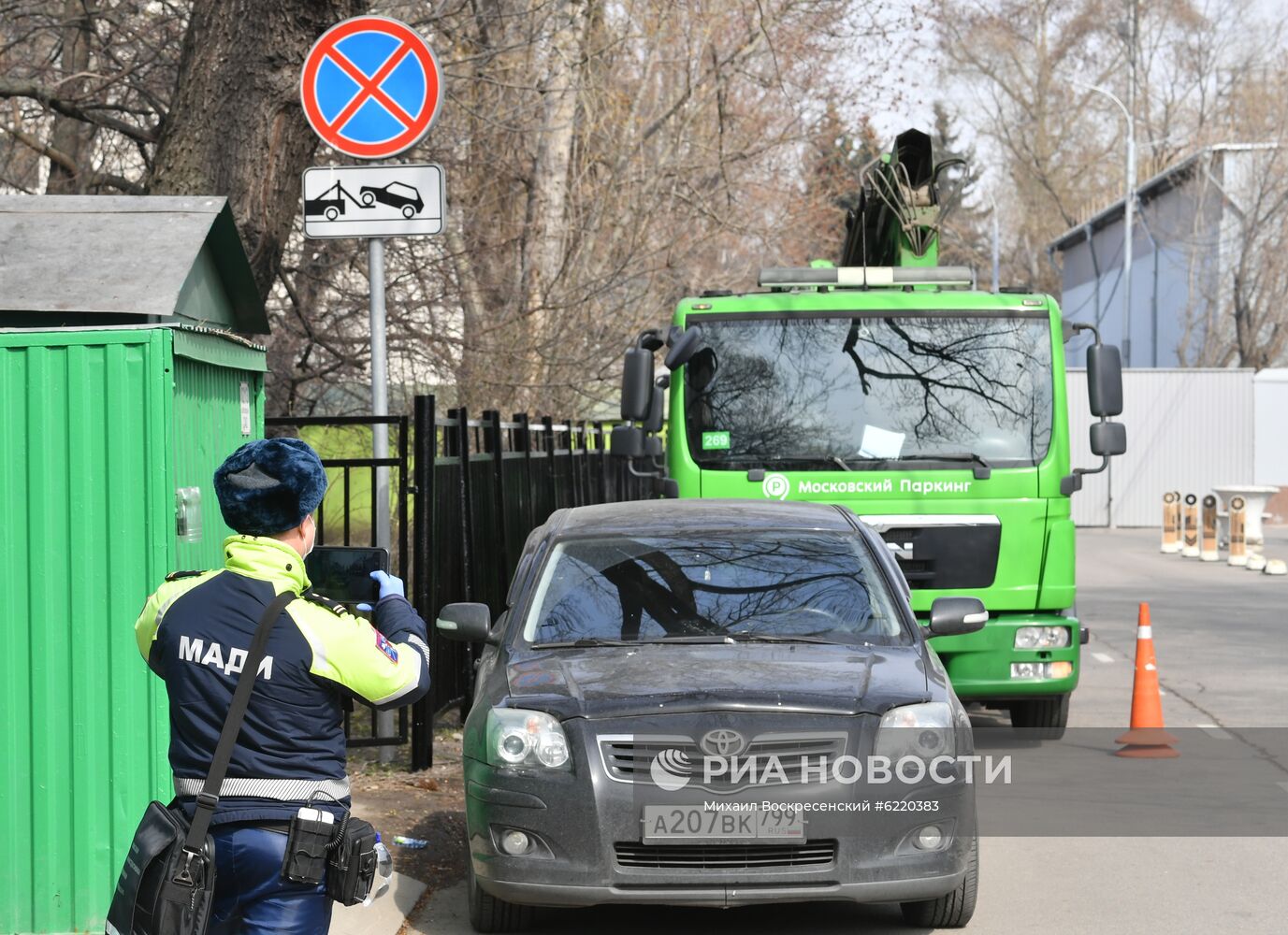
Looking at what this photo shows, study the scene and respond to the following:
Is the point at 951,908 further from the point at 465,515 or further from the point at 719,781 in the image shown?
the point at 465,515

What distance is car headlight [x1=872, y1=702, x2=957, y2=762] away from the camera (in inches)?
222

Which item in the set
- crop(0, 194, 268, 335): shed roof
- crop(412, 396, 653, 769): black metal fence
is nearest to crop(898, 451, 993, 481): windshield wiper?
crop(412, 396, 653, 769): black metal fence

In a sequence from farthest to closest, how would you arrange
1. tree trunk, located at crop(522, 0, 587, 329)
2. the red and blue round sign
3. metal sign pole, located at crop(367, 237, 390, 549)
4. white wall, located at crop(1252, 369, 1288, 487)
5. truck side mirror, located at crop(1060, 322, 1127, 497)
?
1. white wall, located at crop(1252, 369, 1288, 487)
2. tree trunk, located at crop(522, 0, 587, 329)
3. truck side mirror, located at crop(1060, 322, 1127, 497)
4. metal sign pole, located at crop(367, 237, 390, 549)
5. the red and blue round sign

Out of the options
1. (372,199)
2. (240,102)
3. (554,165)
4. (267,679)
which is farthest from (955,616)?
(554,165)

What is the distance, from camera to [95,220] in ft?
19.8

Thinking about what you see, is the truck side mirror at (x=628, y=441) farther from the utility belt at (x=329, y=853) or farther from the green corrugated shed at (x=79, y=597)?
the utility belt at (x=329, y=853)

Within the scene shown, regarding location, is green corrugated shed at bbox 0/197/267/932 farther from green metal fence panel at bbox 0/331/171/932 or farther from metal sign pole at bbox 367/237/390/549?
metal sign pole at bbox 367/237/390/549

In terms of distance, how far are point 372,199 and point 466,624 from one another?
228 centimetres

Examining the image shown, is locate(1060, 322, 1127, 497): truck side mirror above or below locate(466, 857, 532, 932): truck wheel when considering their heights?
above

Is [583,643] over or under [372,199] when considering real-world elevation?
under

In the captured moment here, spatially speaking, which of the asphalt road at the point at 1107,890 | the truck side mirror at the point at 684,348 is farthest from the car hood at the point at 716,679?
the truck side mirror at the point at 684,348

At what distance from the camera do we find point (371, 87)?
762 cm

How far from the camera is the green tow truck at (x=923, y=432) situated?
9672 millimetres

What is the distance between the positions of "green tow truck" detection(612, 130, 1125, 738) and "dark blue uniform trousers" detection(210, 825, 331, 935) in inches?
251
